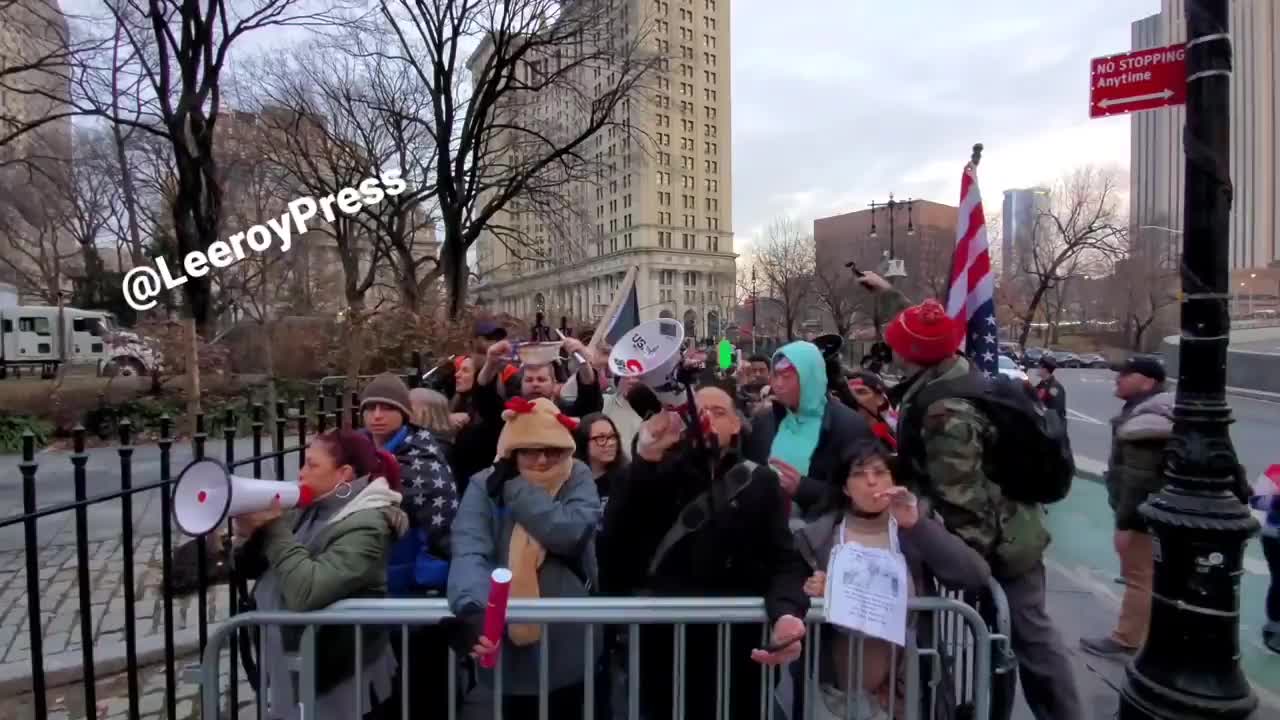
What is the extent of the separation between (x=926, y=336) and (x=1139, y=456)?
2.70 meters

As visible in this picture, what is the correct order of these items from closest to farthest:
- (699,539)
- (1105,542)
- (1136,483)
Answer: (699,539), (1136,483), (1105,542)

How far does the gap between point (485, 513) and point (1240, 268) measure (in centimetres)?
8376

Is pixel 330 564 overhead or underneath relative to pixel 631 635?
overhead

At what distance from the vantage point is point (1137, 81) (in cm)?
358

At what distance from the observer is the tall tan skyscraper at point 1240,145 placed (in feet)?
16.1

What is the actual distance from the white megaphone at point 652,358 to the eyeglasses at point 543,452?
118cm

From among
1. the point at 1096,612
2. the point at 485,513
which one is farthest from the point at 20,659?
the point at 1096,612

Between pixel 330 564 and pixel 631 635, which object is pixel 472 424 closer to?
pixel 330 564

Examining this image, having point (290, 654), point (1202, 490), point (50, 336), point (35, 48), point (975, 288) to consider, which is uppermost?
point (35, 48)

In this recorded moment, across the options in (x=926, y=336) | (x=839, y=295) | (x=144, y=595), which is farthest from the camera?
(x=839, y=295)

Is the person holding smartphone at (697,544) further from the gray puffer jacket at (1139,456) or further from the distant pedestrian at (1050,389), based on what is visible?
the distant pedestrian at (1050,389)

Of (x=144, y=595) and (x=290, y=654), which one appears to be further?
(x=144, y=595)
